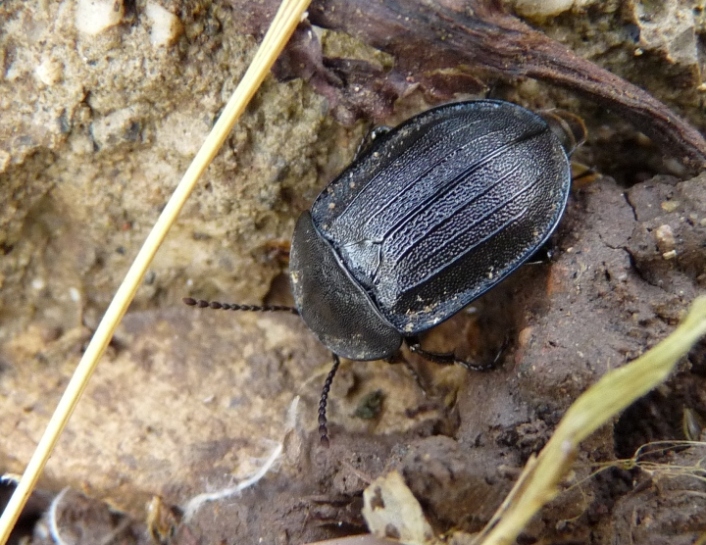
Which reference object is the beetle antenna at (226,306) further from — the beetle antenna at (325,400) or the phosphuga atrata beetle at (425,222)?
the beetle antenna at (325,400)

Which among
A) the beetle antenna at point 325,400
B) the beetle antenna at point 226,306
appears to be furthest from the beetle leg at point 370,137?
the beetle antenna at point 325,400

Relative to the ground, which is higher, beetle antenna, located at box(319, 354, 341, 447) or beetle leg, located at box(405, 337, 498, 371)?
beetle leg, located at box(405, 337, 498, 371)

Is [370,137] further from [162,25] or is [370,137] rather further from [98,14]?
[98,14]

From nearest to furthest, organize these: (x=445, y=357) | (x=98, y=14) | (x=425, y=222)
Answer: (x=98, y=14)
(x=425, y=222)
(x=445, y=357)

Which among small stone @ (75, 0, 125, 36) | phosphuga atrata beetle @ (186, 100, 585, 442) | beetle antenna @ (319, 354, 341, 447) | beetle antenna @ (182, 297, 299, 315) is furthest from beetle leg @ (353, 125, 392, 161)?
small stone @ (75, 0, 125, 36)

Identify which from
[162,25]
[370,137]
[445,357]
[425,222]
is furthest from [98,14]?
[445,357]

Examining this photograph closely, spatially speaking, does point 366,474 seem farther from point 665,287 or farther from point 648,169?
point 648,169

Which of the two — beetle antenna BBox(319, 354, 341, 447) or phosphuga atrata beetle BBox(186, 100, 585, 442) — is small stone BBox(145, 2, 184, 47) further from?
beetle antenna BBox(319, 354, 341, 447)
